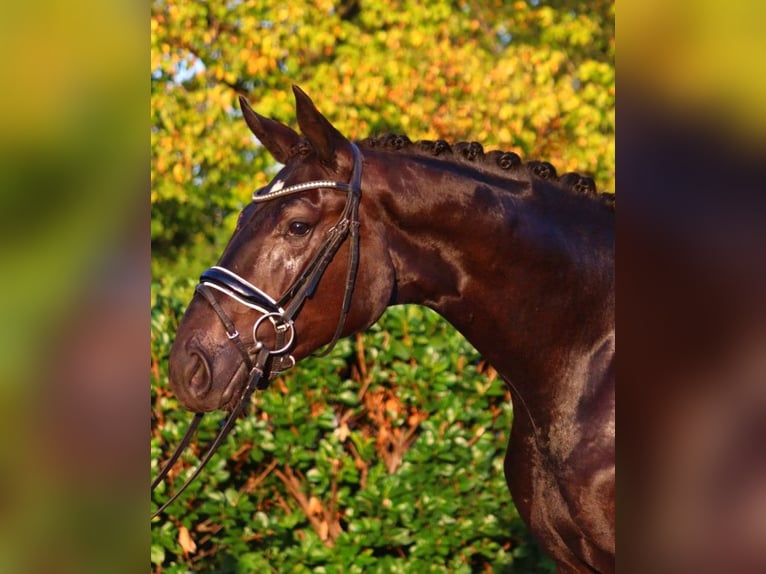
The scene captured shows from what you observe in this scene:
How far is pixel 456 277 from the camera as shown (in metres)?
3.22

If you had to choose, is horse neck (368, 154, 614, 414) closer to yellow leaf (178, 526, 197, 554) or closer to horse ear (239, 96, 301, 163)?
horse ear (239, 96, 301, 163)

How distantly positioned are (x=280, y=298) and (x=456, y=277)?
0.61 meters

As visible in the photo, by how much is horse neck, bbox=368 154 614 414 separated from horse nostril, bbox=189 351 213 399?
0.69 m

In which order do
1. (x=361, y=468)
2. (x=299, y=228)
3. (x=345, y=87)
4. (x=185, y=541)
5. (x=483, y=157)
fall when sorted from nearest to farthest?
(x=299, y=228), (x=483, y=157), (x=185, y=541), (x=361, y=468), (x=345, y=87)

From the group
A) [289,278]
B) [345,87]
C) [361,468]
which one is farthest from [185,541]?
[345,87]

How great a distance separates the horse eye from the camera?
10.0ft

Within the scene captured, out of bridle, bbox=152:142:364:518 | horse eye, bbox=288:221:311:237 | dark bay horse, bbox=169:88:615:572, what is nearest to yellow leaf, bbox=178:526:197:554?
bridle, bbox=152:142:364:518

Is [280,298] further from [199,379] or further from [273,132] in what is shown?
[273,132]

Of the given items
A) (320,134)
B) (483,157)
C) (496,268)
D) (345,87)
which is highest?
(345,87)

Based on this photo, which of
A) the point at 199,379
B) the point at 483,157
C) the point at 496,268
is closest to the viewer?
the point at 199,379

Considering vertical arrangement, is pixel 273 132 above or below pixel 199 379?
above

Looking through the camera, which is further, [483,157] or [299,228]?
[483,157]

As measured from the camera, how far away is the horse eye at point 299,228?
10.0 feet
